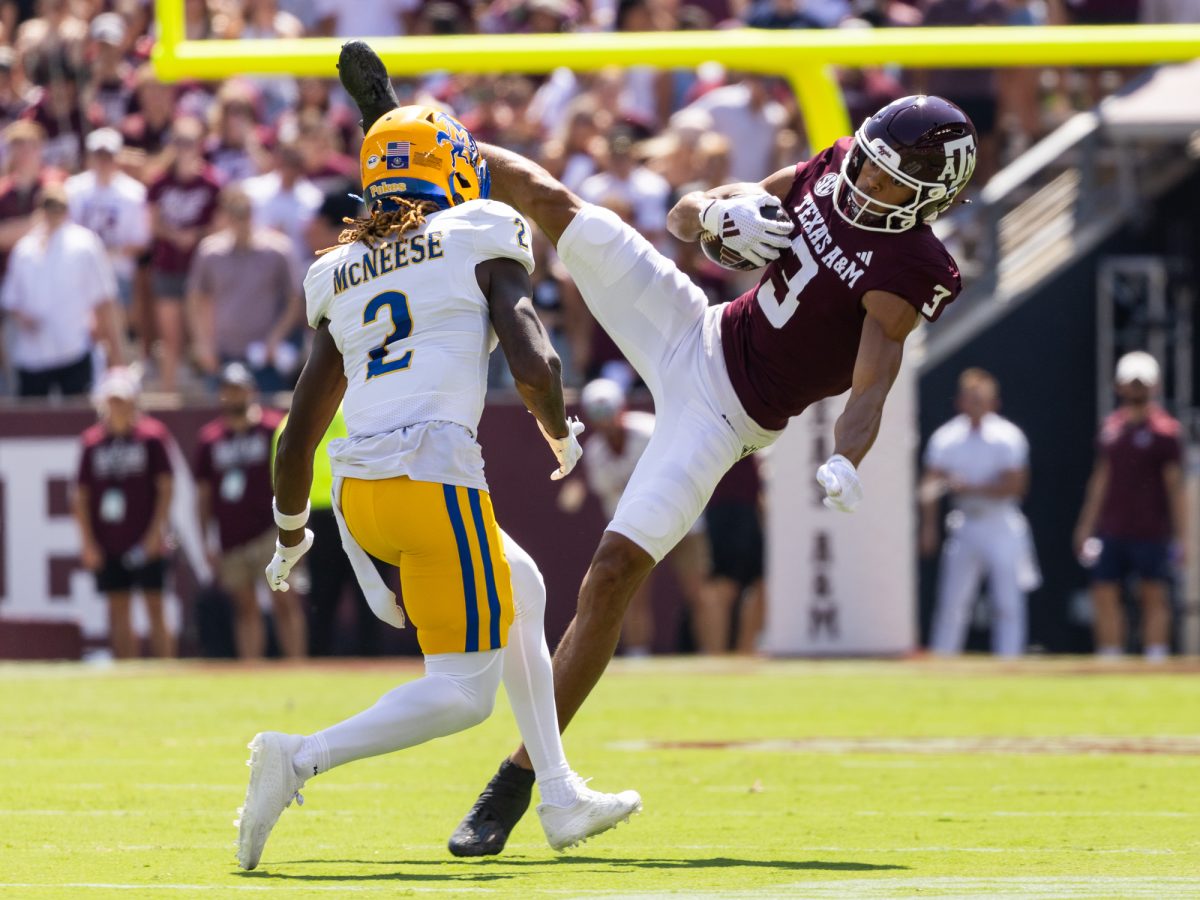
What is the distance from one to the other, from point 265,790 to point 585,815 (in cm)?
81

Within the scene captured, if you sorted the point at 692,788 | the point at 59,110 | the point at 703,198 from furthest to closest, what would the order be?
the point at 59,110, the point at 692,788, the point at 703,198

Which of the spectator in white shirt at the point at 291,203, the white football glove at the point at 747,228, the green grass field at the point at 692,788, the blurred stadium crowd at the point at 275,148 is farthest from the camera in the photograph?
the spectator in white shirt at the point at 291,203

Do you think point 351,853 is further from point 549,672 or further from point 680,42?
point 680,42

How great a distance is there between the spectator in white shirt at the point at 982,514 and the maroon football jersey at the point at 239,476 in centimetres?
412

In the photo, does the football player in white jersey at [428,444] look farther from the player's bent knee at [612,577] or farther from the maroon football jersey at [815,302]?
the maroon football jersey at [815,302]

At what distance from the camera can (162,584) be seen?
13.3 m

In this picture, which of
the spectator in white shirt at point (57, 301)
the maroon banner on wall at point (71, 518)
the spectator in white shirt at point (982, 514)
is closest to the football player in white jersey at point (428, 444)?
the maroon banner on wall at point (71, 518)

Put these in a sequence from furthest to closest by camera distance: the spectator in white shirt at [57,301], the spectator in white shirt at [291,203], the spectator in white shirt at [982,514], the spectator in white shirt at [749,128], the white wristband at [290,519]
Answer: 1. the spectator in white shirt at [291,203]
2. the spectator in white shirt at [749,128]
3. the spectator in white shirt at [982,514]
4. the spectator in white shirt at [57,301]
5. the white wristband at [290,519]

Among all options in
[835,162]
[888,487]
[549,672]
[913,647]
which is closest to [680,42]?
[888,487]

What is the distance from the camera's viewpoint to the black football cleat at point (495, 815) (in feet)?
17.8

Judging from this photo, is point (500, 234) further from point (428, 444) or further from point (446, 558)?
point (446, 558)

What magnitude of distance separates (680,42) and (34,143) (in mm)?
5055

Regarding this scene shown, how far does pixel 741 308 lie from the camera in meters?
6.34

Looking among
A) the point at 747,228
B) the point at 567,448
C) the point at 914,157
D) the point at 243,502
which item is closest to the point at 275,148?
the point at 243,502
